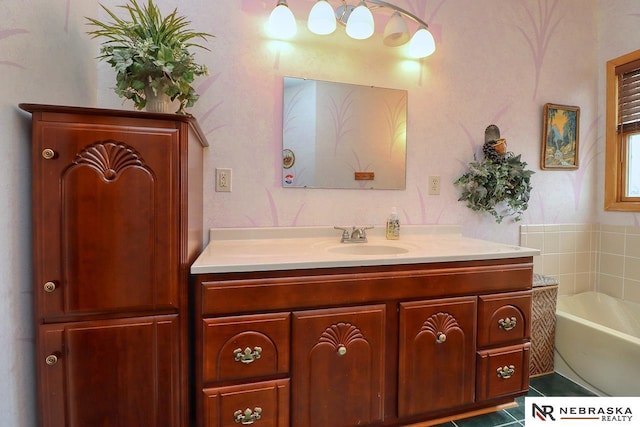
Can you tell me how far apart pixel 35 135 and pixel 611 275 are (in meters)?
3.28

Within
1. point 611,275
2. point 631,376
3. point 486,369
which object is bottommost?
point 631,376

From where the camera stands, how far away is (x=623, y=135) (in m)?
2.15

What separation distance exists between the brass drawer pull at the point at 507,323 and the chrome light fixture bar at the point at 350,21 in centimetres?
149

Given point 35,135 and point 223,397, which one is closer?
point 35,135

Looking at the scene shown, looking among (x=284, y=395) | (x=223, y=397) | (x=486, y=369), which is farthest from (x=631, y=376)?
(x=223, y=397)

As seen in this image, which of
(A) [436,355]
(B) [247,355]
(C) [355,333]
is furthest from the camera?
(A) [436,355]

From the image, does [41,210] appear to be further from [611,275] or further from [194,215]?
[611,275]

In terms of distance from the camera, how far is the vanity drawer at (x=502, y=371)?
1.38 metres

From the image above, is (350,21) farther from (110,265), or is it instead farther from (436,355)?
(436,355)

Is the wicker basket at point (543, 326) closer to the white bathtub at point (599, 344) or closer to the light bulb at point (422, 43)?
the white bathtub at point (599, 344)

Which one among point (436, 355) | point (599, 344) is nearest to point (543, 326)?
point (599, 344)

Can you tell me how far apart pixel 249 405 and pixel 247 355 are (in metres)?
0.18

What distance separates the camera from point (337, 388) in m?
1.19

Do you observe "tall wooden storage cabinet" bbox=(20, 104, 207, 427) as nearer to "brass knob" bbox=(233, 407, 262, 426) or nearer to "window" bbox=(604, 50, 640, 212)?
"brass knob" bbox=(233, 407, 262, 426)
